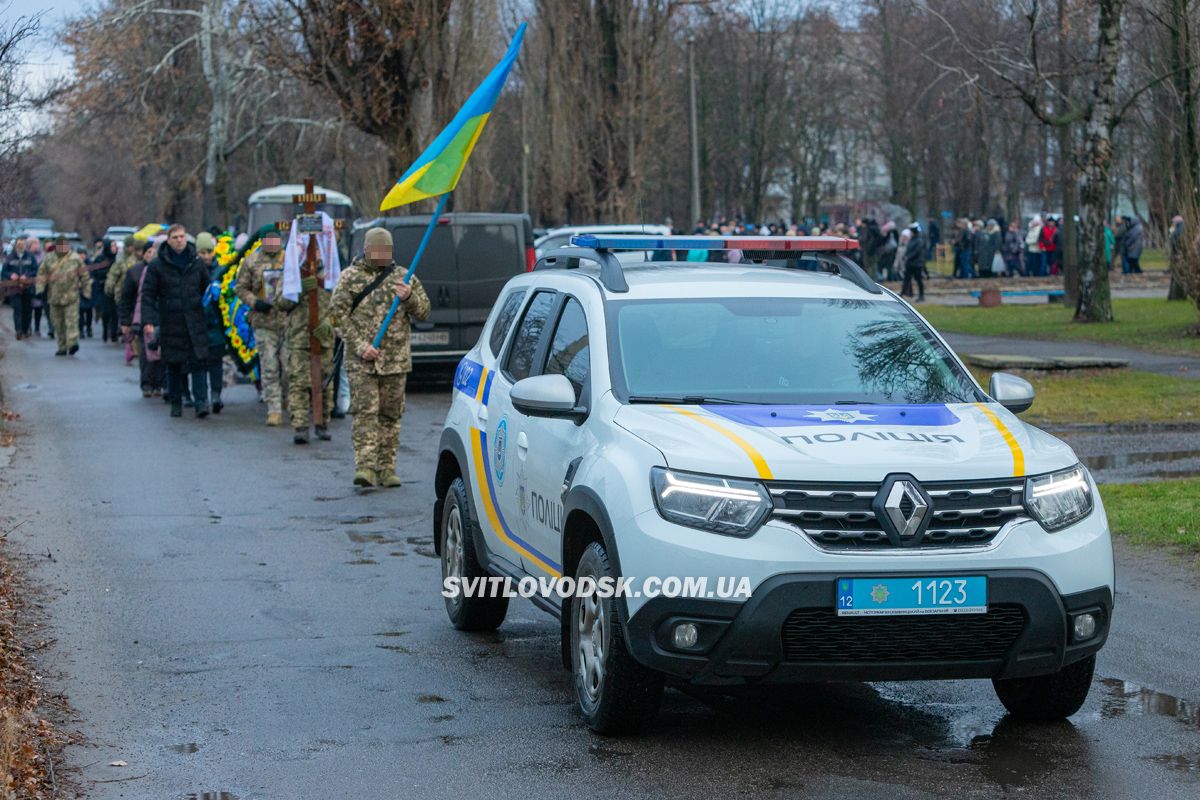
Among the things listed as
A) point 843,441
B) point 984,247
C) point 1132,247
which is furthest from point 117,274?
point 1132,247

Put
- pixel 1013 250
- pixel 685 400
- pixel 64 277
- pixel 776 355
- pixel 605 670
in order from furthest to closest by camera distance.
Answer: pixel 1013 250, pixel 64 277, pixel 776 355, pixel 685 400, pixel 605 670

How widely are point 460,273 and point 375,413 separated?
772 cm

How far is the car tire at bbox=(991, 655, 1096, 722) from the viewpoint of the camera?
6191 millimetres

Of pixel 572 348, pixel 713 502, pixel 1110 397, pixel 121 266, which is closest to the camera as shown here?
pixel 713 502

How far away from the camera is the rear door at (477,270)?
2059cm

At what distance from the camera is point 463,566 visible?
319 inches

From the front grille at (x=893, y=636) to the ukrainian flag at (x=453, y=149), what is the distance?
24.7 ft

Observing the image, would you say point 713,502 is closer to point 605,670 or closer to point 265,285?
point 605,670

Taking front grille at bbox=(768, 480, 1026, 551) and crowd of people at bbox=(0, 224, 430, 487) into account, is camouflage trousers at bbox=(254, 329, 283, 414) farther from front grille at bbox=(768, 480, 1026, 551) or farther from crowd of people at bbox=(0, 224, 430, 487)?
front grille at bbox=(768, 480, 1026, 551)

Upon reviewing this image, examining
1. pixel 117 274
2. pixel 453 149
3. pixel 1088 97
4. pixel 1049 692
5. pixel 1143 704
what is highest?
pixel 1088 97

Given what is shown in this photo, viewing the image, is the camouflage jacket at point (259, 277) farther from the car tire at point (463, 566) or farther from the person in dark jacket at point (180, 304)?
the car tire at point (463, 566)

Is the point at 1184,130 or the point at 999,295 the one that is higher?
the point at 1184,130

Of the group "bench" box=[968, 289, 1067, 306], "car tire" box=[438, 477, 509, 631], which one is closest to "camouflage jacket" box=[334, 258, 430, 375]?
"car tire" box=[438, 477, 509, 631]

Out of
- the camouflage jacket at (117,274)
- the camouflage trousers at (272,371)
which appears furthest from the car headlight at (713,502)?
the camouflage jacket at (117,274)
